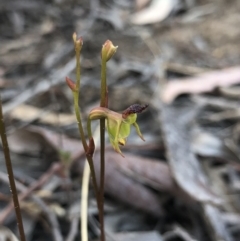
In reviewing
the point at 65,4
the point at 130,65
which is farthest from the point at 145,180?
the point at 65,4

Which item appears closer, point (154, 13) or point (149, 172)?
point (149, 172)

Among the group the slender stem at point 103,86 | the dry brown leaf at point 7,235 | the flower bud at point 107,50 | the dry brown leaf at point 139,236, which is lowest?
the dry brown leaf at point 139,236

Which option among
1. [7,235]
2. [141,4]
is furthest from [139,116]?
[141,4]

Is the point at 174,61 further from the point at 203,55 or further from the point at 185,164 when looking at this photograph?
the point at 185,164

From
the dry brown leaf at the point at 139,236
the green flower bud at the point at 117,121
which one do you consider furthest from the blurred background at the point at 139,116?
the green flower bud at the point at 117,121

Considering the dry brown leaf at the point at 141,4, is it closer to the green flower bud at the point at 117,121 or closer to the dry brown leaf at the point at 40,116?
the dry brown leaf at the point at 40,116

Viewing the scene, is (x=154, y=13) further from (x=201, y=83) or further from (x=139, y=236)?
(x=139, y=236)

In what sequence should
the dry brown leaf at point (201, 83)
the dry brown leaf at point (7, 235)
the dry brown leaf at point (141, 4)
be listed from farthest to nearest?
1. the dry brown leaf at point (141, 4)
2. the dry brown leaf at point (201, 83)
3. the dry brown leaf at point (7, 235)
